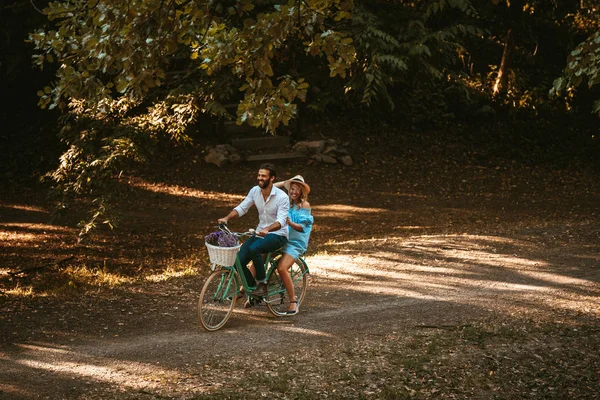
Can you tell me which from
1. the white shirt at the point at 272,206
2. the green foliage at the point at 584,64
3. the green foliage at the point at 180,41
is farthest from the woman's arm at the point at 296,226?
the green foliage at the point at 584,64

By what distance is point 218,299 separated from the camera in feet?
24.5

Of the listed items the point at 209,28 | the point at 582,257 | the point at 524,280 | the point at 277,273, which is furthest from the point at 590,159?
the point at 209,28

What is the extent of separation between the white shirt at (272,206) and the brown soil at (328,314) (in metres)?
1.13

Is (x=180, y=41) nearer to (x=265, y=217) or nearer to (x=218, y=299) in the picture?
(x=265, y=217)

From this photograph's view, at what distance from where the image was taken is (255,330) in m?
7.54

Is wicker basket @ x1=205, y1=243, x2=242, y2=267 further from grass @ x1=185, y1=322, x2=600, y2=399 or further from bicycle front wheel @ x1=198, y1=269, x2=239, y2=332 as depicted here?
grass @ x1=185, y1=322, x2=600, y2=399

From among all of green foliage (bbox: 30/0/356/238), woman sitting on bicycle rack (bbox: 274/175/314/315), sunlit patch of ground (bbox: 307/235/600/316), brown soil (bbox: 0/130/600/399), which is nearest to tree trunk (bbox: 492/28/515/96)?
brown soil (bbox: 0/130/600/399)

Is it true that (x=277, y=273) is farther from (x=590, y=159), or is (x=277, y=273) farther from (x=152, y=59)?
(x=590, y=159)

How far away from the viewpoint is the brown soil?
6.29 metres

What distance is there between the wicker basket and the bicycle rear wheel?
92 cm

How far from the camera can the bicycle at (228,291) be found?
7.32 metres

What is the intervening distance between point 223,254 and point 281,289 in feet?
4.26

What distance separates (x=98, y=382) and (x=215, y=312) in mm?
1710

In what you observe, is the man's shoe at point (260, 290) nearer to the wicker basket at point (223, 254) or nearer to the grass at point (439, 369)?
the wicker basket at point (223, 254)
